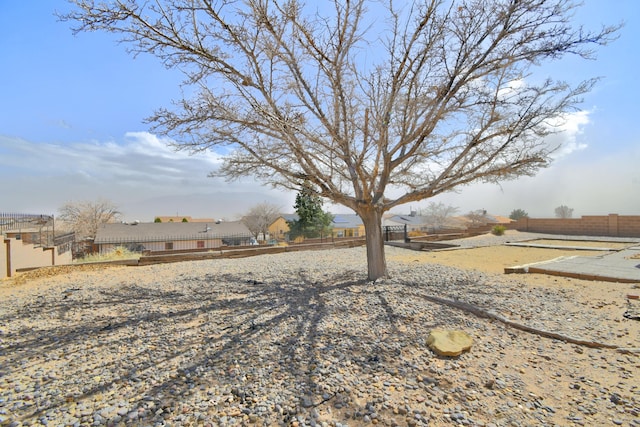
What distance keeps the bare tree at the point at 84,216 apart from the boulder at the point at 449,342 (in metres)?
33.8

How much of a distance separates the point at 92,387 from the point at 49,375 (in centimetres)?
58

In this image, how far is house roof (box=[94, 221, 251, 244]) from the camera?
1011 inches

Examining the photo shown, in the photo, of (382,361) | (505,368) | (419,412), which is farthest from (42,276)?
(505,368)

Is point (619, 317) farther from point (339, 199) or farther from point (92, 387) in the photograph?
point (92, 387)

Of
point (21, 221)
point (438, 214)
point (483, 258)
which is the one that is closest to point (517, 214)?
point (438, 214)

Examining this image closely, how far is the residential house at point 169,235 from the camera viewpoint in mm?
25203

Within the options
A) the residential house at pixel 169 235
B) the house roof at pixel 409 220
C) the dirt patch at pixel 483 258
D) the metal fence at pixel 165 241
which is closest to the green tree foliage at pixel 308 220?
the metal fence at pixel 165 241

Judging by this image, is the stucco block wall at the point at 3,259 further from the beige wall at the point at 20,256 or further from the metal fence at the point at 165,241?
the metal fence at the point at 165,241

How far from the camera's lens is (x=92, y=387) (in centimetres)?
243

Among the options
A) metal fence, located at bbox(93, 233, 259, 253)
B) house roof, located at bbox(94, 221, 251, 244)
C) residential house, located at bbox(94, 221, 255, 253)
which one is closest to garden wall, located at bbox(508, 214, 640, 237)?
metal fence, located at bbox(93, 233, 259, 253)

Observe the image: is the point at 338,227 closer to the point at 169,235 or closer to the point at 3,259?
the point at 169,235

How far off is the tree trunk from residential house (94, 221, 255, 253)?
70.1ft

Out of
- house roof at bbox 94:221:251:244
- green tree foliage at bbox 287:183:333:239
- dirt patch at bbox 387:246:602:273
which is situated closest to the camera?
dirt patch at bbox 387:246:602:273

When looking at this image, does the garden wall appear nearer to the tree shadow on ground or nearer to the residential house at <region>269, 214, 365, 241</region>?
the residential house at <region>269, 214, 365, 241</region>
